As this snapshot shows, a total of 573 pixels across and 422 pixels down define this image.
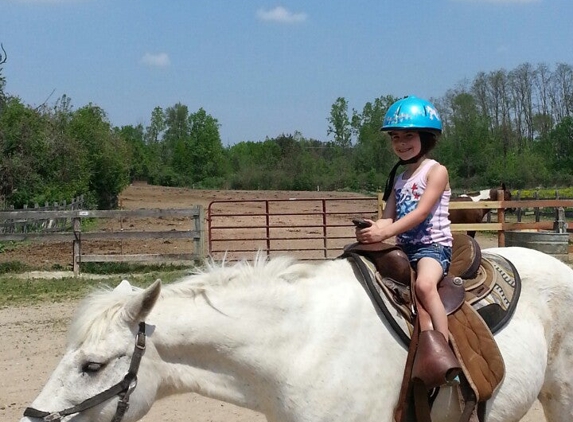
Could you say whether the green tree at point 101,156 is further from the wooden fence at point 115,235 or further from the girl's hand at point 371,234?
the girl's hand at point 371,234

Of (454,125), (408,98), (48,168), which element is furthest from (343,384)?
(454,125)

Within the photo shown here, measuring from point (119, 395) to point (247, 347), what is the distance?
0.55 meters

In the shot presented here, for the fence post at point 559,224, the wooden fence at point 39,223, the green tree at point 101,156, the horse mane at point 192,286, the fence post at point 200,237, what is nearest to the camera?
the horse mane at point 192,286

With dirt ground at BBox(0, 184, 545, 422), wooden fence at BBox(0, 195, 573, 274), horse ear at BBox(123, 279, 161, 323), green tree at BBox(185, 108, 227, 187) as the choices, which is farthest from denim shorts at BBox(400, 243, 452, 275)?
green tree at BBox(185, 108, 227, 187)

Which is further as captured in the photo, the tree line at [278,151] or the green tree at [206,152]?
the green tree at [206,152]

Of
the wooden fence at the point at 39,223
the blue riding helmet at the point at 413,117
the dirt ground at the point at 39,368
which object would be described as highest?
Result: the blue riding helmet at the point at 413,117

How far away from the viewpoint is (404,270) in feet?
9.55

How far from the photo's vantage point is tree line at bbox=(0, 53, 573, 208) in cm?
2442

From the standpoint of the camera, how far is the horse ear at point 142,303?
243cm

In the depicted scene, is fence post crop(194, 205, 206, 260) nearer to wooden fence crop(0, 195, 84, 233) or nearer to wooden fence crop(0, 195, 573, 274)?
wooden fence crop(0, 195, 573, 274)

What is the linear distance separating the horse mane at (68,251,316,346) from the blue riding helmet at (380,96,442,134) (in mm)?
804

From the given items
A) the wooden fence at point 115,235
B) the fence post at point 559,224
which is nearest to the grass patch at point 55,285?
the wooden fence at point 115,235

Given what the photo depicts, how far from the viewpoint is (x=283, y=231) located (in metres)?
22.7

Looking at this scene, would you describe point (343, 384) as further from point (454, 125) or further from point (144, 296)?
point (454, 125)
